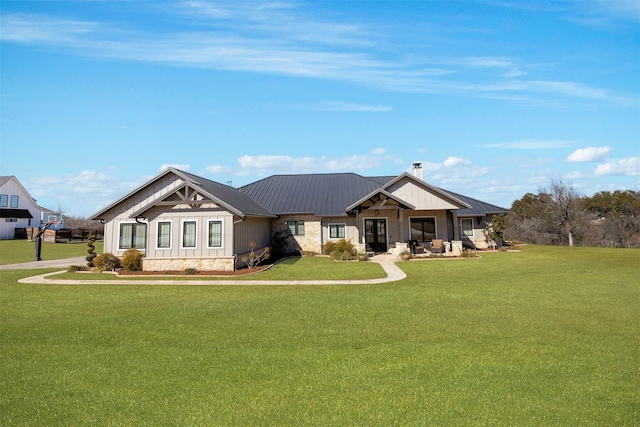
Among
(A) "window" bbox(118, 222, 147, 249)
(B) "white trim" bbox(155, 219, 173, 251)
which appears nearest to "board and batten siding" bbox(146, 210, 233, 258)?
(B) "white trim" bbox(155, 219, 173, 251)

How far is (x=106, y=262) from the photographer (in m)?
20.1

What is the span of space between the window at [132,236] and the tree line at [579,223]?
114 ft

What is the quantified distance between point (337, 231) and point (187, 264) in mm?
11682

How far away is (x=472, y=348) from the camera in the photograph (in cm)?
682

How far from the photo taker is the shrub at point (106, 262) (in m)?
20.0

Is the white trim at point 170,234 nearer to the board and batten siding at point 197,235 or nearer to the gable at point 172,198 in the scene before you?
the board and batten siding at point 197,235

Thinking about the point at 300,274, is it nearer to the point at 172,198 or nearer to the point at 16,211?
the point at 172,198

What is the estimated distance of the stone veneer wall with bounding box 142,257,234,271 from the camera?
62.3 feet

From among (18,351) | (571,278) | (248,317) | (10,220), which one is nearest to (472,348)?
(248,317)

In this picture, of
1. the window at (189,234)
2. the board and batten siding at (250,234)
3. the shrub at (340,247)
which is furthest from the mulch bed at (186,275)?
the shrub at (340,247)

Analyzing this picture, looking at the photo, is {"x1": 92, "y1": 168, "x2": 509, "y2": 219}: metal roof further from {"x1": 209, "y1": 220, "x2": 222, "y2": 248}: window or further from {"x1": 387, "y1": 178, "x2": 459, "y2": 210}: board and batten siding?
{"x1": 209, "y1": 220, "x2": 222, "y2": 248}: window

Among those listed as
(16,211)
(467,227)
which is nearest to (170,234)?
(467,227)

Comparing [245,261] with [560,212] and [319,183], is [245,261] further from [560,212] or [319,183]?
[560,212]

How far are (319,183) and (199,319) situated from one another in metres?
23.9
